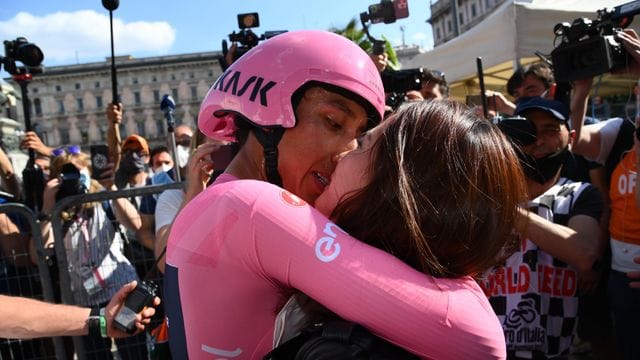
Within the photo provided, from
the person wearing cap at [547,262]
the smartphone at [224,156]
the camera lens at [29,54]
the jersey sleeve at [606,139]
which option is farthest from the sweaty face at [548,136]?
the camera lens at [29,54]

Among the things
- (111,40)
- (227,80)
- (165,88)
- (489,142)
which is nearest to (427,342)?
(489,142)

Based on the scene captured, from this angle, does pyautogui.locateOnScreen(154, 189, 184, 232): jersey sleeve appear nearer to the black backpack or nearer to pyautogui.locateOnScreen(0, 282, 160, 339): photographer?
pyautogui.locateOnScreen(0, 282, 160, 339): photographer

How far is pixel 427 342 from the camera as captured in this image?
1026mm

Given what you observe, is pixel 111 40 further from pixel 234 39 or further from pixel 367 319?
pixel 367 319

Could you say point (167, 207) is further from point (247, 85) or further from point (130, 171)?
point (130, 171)

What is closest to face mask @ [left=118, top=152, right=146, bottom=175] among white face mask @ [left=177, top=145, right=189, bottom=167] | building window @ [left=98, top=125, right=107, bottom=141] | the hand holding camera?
white face mask @ [left=177, top=145, right=189, bottom=167]

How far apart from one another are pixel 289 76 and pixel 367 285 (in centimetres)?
77

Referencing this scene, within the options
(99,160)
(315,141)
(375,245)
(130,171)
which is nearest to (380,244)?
(375,245)

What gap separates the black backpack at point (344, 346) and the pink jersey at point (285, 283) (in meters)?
0.02

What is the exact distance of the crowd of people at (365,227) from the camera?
106 centimetres

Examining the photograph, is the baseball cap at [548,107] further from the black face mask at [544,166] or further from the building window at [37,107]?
the building window at [37,107]

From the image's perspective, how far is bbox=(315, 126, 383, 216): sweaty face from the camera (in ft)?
4.16

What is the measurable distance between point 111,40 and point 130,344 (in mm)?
2516

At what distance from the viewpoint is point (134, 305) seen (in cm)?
232
